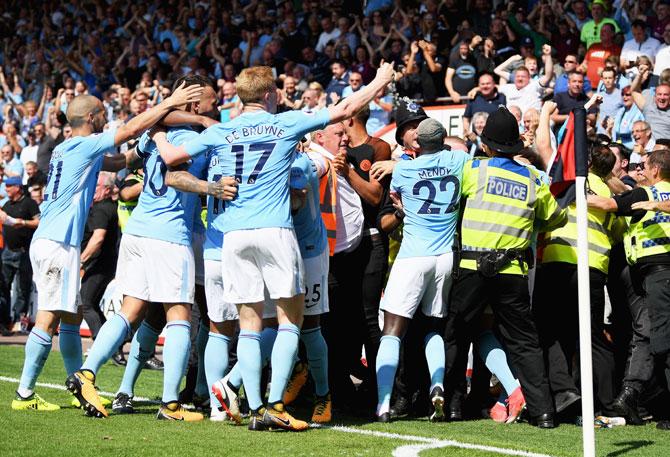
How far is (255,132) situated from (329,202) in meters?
1.22

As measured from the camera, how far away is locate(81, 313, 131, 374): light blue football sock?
761 centimetres

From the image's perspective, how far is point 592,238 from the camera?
8.10 meters

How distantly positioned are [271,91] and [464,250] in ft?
5.99

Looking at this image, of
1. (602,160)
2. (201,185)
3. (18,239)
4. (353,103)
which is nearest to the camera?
(353,103)

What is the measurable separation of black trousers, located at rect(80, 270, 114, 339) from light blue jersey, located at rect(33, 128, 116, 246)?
4.12 meters

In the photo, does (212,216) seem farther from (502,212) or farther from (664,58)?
(664,58)

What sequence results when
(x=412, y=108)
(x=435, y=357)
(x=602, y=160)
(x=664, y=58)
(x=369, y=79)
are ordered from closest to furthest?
(x=435, y=357), (x=602, y=160), (x=412, y=108), (x=664, y=58), (x=369, y=79)

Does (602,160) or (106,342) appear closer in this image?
(106,342)

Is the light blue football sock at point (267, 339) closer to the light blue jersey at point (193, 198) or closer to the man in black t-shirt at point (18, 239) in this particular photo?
the light blue jersey at point (193, 198)

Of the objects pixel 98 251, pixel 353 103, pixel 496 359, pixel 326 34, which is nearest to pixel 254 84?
pixel 353 103

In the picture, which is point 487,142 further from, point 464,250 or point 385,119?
point 385,119

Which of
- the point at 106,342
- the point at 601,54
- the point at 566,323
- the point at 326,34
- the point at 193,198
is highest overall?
the point at 326,34

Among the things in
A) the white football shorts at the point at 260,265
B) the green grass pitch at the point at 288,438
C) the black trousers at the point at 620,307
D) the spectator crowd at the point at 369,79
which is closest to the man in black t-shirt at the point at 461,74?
the spectator crowd at the point at 369,79

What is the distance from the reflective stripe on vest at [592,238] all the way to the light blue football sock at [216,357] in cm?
256
